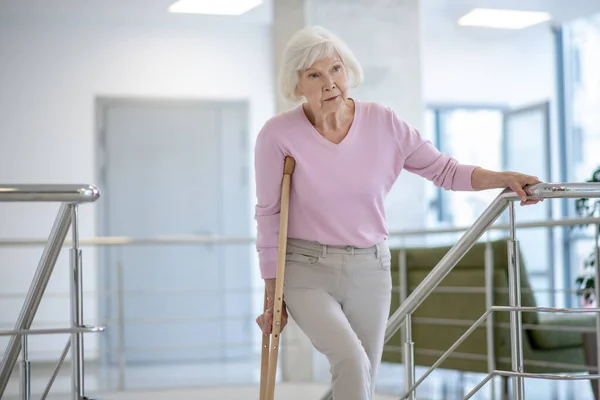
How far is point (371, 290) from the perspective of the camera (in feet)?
7.54

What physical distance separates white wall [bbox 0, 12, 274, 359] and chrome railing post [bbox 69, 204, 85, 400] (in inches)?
193

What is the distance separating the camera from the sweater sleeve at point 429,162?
239 centimetres

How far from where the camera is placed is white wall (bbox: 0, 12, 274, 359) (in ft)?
22.3

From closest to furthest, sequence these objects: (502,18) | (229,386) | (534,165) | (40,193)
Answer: (40,193)
(229,386)
(534,165)
(502,18)

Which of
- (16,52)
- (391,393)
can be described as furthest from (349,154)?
(16,52)

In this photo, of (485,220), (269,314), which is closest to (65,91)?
(269,314)

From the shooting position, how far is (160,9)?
6.93 meters

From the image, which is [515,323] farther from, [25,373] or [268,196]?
[25,373]

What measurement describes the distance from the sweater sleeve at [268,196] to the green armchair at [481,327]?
1.79 m

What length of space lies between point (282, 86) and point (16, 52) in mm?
5047

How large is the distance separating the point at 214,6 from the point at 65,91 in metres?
1.28

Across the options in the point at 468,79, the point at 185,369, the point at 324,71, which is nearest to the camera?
the point at 324,71

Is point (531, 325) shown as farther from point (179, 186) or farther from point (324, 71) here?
point (179, 186)

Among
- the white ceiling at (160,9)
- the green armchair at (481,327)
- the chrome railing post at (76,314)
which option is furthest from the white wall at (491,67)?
the chrome railing post at (76,314)
